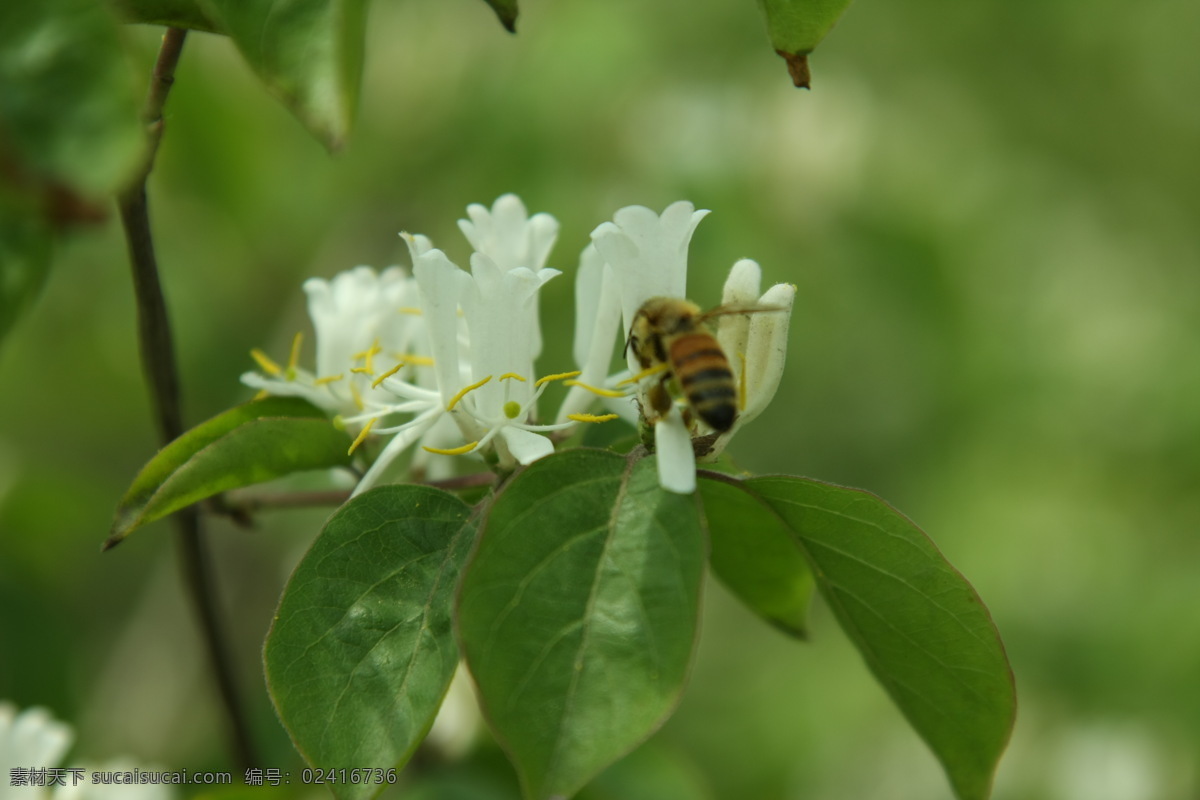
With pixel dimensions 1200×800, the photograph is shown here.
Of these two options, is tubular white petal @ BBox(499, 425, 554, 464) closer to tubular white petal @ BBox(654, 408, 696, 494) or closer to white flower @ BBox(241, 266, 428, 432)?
tubular white petal @ BBox(654, 408, 696, 494)

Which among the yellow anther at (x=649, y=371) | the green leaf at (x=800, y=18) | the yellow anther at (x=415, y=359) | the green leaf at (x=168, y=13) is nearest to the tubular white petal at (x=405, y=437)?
the yellow anther at (x=415, y=359)

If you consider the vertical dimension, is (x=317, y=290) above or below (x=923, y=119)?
above

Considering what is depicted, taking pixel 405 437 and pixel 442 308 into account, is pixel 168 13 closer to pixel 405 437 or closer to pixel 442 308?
pixel 442 308

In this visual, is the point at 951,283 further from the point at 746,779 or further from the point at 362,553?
the point at 362,553

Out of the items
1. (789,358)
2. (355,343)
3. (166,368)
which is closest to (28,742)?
(166,368)

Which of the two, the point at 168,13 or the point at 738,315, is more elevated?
the point at 168,13

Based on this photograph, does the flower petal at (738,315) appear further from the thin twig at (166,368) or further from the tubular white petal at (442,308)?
the thin twig at (166,368)

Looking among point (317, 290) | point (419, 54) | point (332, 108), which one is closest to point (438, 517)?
point (332, 108)
